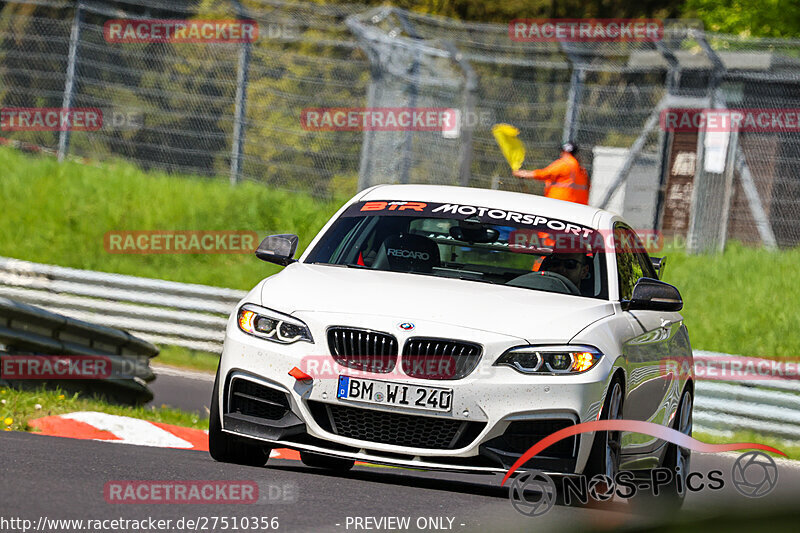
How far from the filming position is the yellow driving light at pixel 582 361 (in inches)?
238

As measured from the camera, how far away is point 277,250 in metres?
7.30

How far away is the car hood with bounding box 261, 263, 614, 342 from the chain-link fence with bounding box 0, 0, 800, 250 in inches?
390

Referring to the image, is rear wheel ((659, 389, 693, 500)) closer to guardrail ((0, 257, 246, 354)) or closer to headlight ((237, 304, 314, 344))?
headlight ((237, 304, 314, 344))

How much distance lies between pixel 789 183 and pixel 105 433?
10.7 metres

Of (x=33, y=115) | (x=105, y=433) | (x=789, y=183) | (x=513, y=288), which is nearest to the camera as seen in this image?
(x=513, y=288)

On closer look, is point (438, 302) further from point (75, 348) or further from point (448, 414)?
point (75, 348)

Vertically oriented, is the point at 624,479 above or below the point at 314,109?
below

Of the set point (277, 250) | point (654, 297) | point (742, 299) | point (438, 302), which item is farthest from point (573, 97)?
point (438, 302)

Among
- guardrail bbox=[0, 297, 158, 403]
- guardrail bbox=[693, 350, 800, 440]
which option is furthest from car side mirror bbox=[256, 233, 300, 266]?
guardrail bbox=[693, 350, 800, 440]

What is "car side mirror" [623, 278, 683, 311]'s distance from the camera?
6855 millimetres

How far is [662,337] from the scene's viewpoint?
7590mm

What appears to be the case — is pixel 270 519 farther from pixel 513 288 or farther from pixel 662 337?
pixel 662 337

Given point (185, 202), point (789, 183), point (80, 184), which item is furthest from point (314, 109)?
point (789, 183)

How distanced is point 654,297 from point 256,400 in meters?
2.06
